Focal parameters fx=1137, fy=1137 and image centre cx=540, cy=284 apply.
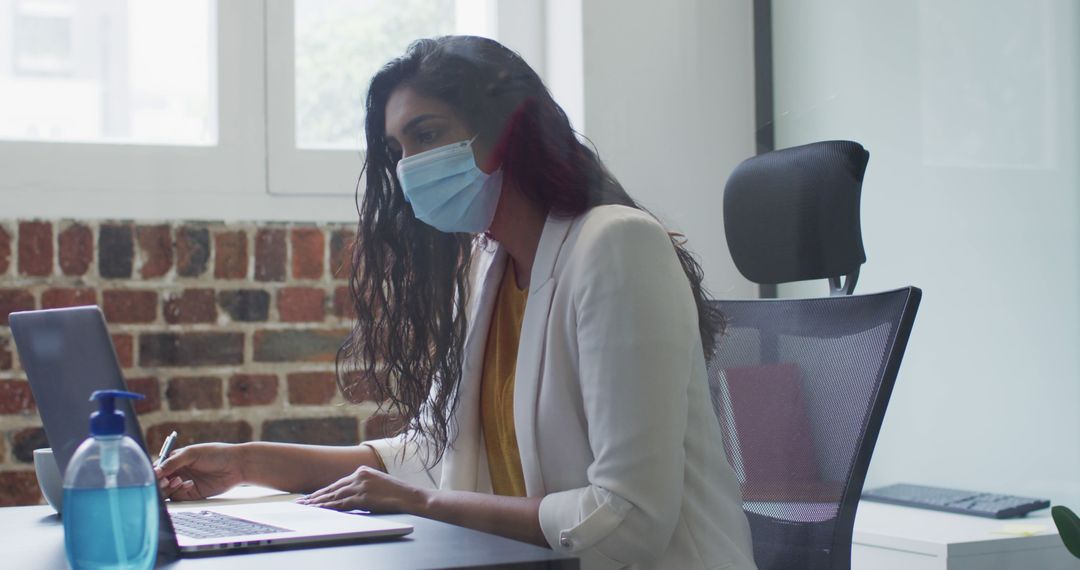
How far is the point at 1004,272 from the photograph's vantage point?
1.71m

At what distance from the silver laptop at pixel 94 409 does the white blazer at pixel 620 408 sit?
0.23m

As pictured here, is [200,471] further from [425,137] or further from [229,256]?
[229,256]

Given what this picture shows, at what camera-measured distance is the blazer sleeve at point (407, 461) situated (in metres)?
1.66

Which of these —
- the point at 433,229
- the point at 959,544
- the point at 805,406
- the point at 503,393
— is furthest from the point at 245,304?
the point at 959,544

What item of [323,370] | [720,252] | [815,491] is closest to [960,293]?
[720,252]

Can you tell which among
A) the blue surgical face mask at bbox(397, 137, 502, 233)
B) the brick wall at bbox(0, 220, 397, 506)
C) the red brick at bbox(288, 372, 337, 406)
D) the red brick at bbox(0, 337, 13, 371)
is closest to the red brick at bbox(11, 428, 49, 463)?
A: the brick wall at bbox(0, 220, 397, 506)

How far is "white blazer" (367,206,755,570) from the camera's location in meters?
1.19

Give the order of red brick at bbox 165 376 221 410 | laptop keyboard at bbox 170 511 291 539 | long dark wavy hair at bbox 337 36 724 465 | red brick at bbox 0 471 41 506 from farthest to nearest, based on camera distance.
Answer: red brick at bbox 165 376 221 410, red brick at bbox 0 471 41 506, long dark wavy hair at bbox 337 36 724 465, laptop keyboard at bbox 170 511 291 539

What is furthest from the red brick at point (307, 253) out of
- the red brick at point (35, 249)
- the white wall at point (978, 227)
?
the white wall at point (978, 227)

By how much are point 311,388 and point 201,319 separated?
0.88ft

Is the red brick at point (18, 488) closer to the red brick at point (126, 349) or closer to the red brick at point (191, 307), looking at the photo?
the red brick at point (126, 349)

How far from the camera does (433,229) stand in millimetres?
1718

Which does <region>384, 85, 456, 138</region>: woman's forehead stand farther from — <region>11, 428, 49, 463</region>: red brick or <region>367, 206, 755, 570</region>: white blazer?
<region>11, 428, 49, 463</region>: red brick

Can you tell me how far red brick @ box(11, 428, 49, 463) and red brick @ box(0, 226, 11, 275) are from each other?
1.04 feet
